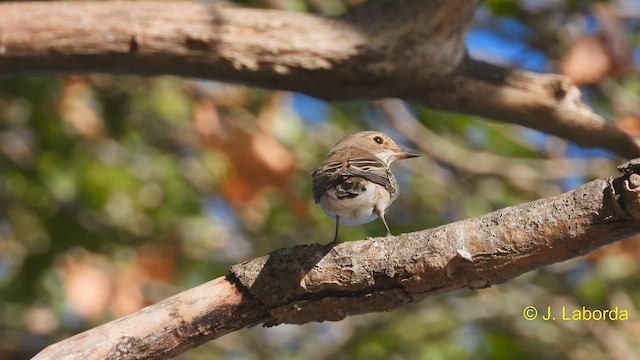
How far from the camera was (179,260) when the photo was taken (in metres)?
7.95

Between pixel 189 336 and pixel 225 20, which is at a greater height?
pixel 225 20

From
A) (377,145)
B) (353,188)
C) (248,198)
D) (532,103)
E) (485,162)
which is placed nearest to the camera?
(353,188)

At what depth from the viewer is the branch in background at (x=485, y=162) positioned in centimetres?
741

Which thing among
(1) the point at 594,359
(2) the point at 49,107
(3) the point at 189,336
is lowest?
(1) the point at 594,359

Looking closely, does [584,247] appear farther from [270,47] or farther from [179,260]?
[179,260]

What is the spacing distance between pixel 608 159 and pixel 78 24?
421cm

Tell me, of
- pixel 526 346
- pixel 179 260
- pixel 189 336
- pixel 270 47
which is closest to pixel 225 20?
pixel 270 47

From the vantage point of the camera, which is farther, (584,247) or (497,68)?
Answer: (497,68)

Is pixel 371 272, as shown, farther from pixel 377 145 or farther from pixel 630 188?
pixel 377 145

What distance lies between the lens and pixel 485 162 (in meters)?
7.68

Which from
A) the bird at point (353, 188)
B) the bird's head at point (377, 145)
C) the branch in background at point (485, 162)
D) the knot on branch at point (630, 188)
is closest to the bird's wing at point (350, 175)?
the bird at point (353, 188)

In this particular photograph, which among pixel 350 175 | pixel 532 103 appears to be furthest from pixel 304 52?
pixel 532 103

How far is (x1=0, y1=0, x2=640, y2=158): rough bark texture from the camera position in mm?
4785

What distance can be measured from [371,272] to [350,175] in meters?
1.14
